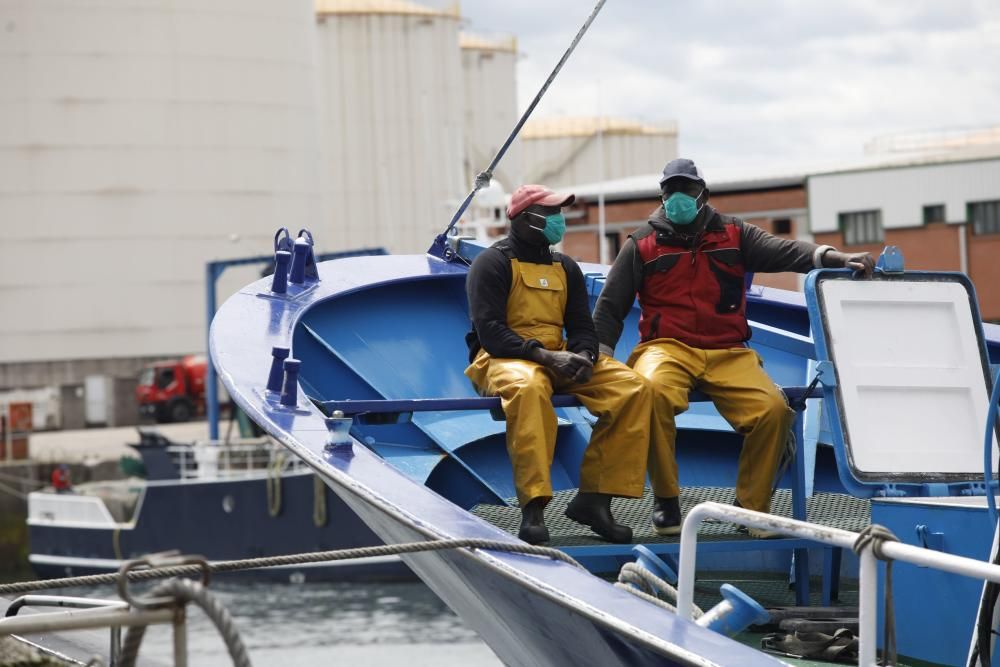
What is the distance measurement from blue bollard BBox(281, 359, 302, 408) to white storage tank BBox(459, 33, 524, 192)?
174ft

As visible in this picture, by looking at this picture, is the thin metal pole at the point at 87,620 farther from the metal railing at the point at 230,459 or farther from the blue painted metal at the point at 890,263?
the metal railing at the point at 230,459

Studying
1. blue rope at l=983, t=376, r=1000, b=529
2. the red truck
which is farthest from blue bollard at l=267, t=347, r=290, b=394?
the red truck

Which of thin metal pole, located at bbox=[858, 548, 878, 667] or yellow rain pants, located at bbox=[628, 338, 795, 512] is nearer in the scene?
thin metal pole, located at bbox=[858, 548, 878, 667]

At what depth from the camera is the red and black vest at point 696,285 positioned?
6145 mm

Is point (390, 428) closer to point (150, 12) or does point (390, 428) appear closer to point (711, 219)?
point (711, 219)

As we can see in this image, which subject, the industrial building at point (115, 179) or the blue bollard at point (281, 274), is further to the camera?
the industrial building at point (115, 179)

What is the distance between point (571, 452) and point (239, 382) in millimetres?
1943

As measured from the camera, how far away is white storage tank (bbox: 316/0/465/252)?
5572 centimetres

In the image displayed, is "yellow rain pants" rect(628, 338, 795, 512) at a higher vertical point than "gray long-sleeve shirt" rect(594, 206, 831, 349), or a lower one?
lower

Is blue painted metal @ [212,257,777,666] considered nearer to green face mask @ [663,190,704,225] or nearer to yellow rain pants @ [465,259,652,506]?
yellow rain pants @ [465,259,652,506]

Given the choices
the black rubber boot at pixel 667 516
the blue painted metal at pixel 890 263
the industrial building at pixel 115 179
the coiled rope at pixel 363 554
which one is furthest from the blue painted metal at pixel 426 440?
the industrial building at pixel 115 179

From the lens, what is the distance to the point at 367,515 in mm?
5715

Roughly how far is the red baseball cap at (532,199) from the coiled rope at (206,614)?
126 inches

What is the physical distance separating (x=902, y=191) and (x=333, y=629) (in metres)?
17.3
